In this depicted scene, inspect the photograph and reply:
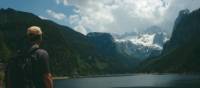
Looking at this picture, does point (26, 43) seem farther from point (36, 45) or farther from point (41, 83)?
point (41, 83)

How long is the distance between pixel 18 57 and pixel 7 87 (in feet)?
3.12

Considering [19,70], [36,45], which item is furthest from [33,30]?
[19,70]

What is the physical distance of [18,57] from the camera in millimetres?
12008

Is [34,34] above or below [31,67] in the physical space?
above

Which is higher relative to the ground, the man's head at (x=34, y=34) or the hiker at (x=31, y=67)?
the man's head at (x=34, y=34)

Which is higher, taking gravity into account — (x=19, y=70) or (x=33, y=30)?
(x=33, y=30)

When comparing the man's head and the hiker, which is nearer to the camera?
the hiker

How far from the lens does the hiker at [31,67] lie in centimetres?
1175

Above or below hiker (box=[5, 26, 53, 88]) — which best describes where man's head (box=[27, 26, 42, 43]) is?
above

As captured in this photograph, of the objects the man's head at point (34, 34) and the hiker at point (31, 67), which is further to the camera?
the man's head at point (34, 34)

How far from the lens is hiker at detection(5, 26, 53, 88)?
463 inches

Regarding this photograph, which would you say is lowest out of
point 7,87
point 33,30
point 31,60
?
point 7,87

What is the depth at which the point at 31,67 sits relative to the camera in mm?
11859

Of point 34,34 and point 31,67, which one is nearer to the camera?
point 31,67
